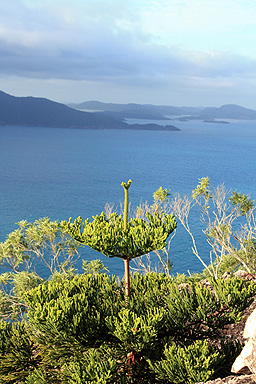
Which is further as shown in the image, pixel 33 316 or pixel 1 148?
pixel 1 148

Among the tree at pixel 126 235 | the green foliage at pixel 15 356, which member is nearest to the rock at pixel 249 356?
the tree at pixel 126 235

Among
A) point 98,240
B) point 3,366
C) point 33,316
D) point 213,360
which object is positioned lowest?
point 3,366

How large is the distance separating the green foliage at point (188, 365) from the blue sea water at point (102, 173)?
3172 cm

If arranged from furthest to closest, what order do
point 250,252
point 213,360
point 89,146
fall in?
point 89,146 < point 250,252 < point 213,360

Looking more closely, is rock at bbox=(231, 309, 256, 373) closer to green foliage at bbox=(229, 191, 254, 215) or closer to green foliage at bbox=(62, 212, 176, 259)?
green foliage at bbox=(62, 212, 176, 259)

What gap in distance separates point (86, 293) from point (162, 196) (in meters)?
14.7

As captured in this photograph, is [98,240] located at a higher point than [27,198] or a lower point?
higher

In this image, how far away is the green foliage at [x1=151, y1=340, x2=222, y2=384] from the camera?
7465 millimetres

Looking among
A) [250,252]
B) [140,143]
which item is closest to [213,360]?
[250,252]

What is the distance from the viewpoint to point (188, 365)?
749 cm

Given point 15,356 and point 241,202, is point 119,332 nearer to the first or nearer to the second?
point 15,356

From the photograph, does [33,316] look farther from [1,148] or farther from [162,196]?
[1,148]

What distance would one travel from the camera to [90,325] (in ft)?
27.1

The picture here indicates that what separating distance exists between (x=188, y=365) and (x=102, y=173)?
85.9 meters
